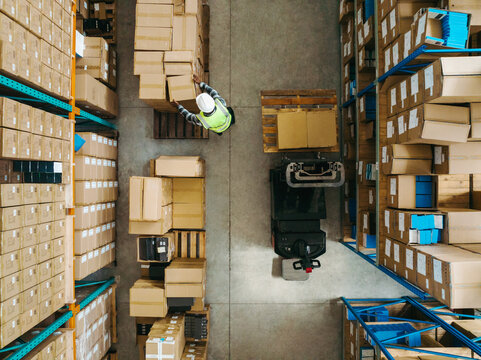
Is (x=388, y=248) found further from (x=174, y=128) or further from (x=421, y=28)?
(x=174, y=128)

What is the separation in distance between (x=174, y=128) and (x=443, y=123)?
3823mm

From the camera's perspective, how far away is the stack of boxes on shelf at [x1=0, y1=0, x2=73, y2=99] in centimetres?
→ 281

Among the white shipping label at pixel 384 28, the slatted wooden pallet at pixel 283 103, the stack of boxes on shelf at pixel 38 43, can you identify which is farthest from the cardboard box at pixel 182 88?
the white shipping label at pixel 384 28

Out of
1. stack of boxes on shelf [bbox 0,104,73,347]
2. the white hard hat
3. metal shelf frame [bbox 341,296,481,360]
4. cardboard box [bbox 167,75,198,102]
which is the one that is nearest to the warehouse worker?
the white hard hat

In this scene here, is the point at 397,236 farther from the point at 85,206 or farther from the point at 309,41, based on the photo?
the point at 85,206

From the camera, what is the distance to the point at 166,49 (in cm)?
441

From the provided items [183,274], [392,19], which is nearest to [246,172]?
[183,274]

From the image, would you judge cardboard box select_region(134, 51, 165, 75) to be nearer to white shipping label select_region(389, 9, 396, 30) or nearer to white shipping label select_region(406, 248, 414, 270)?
white shipping label select_region(389, 9, 396, 30)

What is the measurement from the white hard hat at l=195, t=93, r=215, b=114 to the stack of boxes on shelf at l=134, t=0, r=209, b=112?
70cm

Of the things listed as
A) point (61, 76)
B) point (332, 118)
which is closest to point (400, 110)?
point (332, 118)

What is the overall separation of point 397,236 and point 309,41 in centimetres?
368

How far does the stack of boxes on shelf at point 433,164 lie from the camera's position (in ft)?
9.42

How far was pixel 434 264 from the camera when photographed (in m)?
2.97

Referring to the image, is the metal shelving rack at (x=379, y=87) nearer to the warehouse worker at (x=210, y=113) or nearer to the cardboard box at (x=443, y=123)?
the cardboard box at (x=443, y=123)
